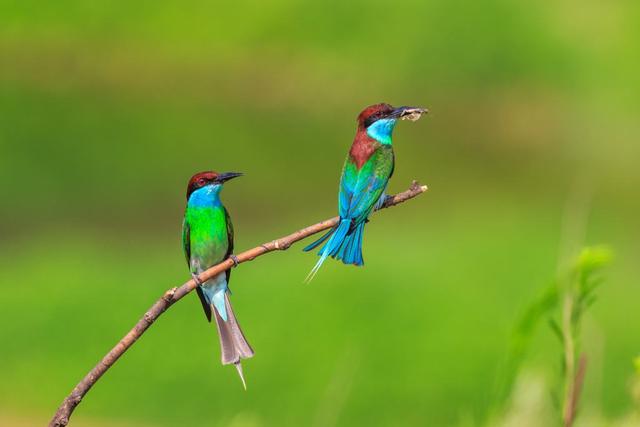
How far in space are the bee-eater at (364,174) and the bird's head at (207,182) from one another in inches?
4.3

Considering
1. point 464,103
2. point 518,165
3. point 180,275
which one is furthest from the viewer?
point 464,103

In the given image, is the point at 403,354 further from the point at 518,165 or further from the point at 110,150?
the point at 518,165

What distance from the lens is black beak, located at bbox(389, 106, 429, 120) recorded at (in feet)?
3.19

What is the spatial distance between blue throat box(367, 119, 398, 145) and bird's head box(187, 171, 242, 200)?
134mm

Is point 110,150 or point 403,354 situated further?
point 110,150

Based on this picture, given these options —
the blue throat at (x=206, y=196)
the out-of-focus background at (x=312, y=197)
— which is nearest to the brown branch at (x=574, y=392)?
the out-of-focus background at (x=312, y=197)

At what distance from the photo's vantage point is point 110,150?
25.9 feet

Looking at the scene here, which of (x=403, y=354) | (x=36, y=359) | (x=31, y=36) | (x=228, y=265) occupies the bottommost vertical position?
(x=403, y=354)

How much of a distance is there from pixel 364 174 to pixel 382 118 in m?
0.06

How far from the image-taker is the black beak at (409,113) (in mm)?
974

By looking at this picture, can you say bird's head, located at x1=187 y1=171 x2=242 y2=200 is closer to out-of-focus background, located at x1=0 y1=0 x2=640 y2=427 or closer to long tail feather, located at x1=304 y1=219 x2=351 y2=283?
long tail feather, located at x1=304 y1=219 x2=351 y2=283

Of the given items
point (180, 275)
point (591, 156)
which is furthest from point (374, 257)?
point (591, 156)

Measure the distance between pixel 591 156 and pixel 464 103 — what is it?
1.34 m

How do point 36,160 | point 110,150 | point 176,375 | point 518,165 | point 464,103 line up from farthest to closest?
point 464,103, point 518,165, point 110,150, point 36,160, point 176,375
